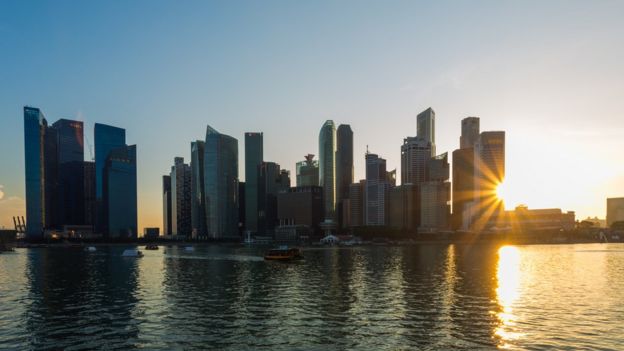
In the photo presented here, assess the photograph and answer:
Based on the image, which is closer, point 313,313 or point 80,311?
point 313,313

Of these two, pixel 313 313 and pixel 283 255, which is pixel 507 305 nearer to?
pixel 313 313

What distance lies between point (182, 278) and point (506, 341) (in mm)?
78022

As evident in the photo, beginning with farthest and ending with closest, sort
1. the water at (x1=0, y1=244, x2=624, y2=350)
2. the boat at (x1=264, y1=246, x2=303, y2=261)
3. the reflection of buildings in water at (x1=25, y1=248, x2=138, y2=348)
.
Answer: the boat at (x1=264, y1=246, x2=303, y2=261) → the reflection of buildings in water at (x1=25, y1=248, x2=138, y2=348) → the water at (x1=0, y1=244, x2=624, y2=350)

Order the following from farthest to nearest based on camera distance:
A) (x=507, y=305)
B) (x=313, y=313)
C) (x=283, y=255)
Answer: (x=283, y=255), (x=507, y=305), (x=313, y=313)

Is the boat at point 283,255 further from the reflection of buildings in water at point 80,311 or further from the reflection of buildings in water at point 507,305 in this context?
the reflection of buildings in water at point 507,305

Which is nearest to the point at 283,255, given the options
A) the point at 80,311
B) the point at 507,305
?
the point at 80,311

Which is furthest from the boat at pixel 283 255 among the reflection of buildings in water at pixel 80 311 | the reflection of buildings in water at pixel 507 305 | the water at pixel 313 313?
the reflection of buildings in water at pixel 507 305

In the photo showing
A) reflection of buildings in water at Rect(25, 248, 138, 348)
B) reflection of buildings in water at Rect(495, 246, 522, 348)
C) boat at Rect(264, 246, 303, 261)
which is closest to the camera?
reflection of buildings in water at Rect(25, 248, 138, 348)

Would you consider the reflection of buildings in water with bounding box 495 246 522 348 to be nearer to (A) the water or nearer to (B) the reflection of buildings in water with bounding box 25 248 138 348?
(A) the water

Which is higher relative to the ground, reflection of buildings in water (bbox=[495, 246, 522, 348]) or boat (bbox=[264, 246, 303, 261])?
reflection of buildings in water (bbox=[495, 246, 522, 348])

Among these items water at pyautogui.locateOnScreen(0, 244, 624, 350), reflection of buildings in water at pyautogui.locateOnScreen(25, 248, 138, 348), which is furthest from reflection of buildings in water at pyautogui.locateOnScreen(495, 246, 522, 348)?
reflection of buildings in water at pyautogui.locateOnScreen(25, 248, 138, 348)

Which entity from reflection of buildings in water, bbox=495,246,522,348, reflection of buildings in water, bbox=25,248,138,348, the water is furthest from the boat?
reflection of buildings in water, bbox=495,246,522,348

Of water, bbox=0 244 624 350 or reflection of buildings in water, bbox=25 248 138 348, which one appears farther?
reflection of buildings in water, bbox=25 248 138 348

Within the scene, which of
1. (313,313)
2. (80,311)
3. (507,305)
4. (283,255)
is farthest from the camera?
(283,255)
